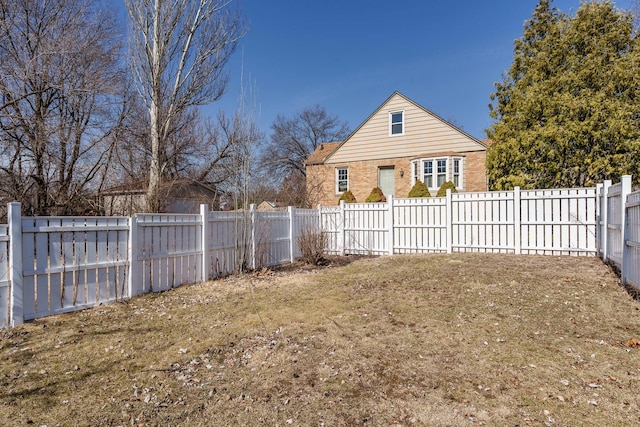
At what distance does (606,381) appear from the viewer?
2807mm

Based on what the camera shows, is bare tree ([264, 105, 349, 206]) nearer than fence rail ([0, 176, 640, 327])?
No

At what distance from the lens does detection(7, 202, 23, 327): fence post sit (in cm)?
436

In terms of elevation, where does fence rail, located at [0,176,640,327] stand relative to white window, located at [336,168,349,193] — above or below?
below

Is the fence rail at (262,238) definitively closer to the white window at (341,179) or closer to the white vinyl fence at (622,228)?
the white vinyl fence at (622,228)

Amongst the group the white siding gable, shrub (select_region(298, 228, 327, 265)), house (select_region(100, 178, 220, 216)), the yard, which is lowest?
the yard

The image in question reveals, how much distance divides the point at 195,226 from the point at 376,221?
215 inches

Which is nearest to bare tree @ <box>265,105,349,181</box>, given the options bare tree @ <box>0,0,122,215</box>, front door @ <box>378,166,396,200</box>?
front door @ <box>378,166,396,200</box>

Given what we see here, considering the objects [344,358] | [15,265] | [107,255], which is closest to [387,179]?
[107,255]

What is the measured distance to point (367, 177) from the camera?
1823 centimetres

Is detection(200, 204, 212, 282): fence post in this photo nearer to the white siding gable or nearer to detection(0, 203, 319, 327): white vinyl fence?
detection(0, 203, 319, 327): white vinyl fence

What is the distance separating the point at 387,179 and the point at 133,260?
14.1 meters

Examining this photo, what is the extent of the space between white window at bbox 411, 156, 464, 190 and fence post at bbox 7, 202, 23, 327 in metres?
15.0

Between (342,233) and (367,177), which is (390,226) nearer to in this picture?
(342,233)

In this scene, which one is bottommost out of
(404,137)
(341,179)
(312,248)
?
(312,248)
